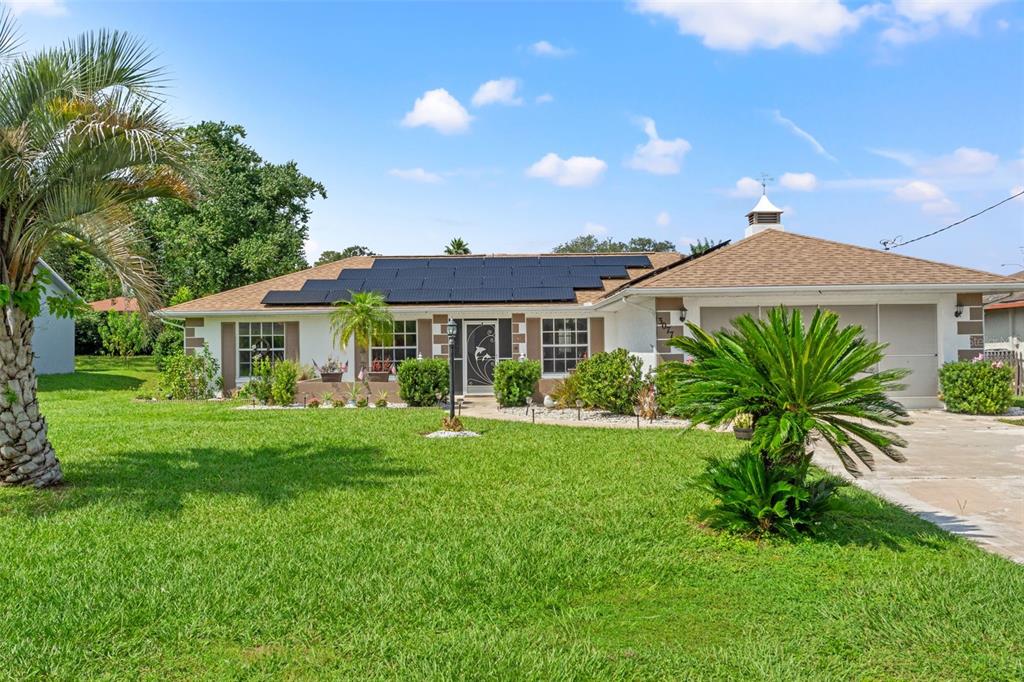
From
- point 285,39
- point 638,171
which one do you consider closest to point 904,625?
point 285,39

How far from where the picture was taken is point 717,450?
32.6 ft

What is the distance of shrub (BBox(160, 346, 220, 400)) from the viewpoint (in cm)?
1889

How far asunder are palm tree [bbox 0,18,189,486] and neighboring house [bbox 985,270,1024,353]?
1093 inches

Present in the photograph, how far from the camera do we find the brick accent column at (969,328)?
51.5 feet

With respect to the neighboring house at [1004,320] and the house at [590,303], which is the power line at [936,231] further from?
the house at [590,303]

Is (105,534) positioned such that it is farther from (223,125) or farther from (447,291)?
(223,125)

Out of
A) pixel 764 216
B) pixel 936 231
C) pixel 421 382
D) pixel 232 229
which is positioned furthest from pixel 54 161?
pixel 936 231

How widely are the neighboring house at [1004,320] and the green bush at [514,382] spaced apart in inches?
752

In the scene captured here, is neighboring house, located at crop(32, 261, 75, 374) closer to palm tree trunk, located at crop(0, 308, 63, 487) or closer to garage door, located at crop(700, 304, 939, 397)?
palm tree trunk, located at crop(0, 308, 63, 487)

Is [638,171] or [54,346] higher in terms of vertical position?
[638,171]

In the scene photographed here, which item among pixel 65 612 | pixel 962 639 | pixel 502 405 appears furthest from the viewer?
pixel 502 405

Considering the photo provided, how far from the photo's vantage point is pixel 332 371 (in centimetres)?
1825

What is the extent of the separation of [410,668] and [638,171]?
76.7ft

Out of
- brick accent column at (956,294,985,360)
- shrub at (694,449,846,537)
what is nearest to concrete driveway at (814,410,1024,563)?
shrub at (694,449,846,537)
